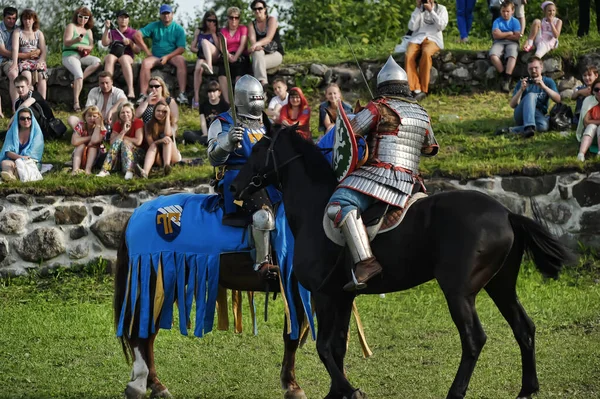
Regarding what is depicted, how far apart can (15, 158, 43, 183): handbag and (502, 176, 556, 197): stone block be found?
575 centimetres

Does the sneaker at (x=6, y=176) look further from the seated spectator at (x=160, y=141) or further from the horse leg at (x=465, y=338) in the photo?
the horse leg at (x=465, y=338)

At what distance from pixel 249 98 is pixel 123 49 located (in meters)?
8.09

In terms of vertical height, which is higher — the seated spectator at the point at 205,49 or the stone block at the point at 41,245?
the seated spectator at the point at 205,49

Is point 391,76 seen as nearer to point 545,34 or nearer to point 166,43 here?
point 545,34

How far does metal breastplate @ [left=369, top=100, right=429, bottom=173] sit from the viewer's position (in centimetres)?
767

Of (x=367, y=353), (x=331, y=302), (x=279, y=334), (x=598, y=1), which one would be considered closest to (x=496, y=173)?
(x=279, y=334)

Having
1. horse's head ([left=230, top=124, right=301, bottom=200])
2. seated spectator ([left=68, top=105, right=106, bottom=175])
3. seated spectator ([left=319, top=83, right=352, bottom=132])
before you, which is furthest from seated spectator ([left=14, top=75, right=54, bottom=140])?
horse's head ([left=230, top=124, right=301, bottom=200])

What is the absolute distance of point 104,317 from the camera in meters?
11.2

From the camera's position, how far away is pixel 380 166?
7641mm

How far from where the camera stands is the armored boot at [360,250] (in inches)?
293

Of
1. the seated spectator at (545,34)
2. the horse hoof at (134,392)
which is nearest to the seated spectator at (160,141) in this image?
the horse hoof at (134,392)

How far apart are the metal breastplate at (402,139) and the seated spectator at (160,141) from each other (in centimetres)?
594

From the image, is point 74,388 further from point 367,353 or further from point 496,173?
point 496,173

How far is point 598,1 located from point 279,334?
30.8 feet
